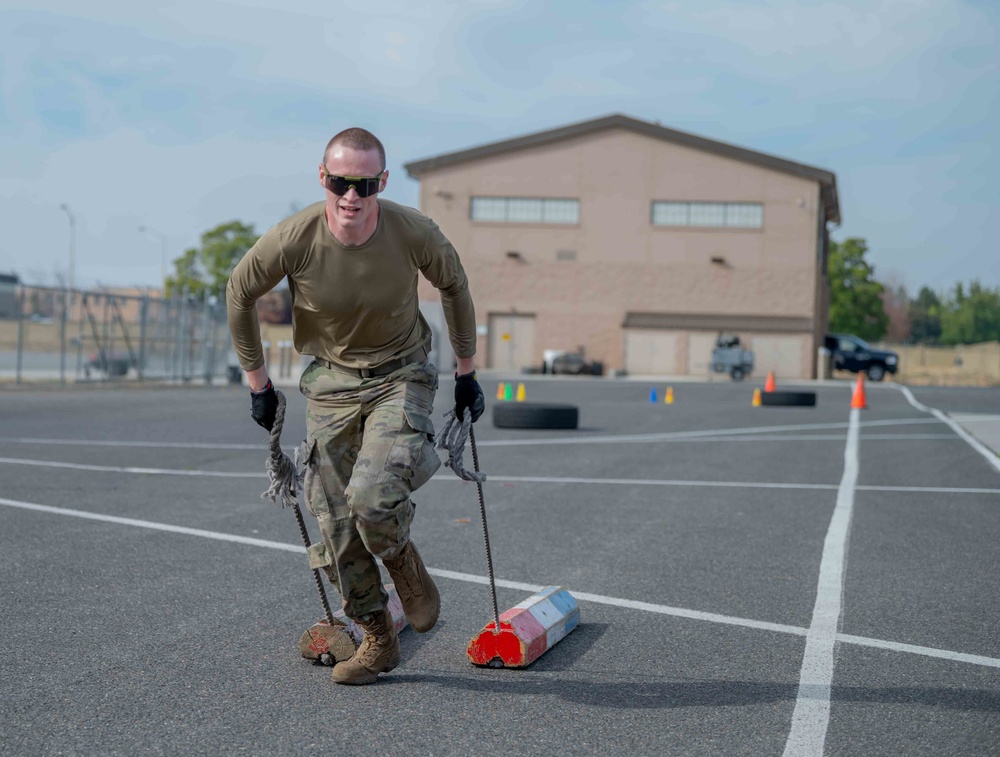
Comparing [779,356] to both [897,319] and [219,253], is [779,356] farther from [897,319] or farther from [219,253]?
[897,319]

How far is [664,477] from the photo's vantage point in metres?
11.8

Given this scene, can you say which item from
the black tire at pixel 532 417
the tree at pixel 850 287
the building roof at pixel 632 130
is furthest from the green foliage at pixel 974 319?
the black tire at pixel 532 417

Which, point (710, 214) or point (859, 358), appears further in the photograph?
point (710, 214)

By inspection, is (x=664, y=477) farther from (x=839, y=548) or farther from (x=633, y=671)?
(x=633, y=671)

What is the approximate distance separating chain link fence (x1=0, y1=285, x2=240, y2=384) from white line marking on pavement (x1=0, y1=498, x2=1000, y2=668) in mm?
19677

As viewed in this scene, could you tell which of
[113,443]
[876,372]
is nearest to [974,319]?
[876,372]

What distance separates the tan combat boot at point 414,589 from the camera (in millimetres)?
4766

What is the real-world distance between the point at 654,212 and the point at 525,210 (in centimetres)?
608

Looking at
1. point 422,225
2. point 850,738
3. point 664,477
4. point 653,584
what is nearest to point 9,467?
point 664,477

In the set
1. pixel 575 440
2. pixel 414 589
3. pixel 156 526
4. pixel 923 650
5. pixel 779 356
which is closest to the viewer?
pixel 414 589

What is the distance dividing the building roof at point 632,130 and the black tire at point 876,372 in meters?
8.81

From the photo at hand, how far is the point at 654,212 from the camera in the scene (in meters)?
55.0

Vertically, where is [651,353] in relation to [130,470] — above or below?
above

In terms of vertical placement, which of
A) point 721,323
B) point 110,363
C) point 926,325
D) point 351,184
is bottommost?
point 110,363
